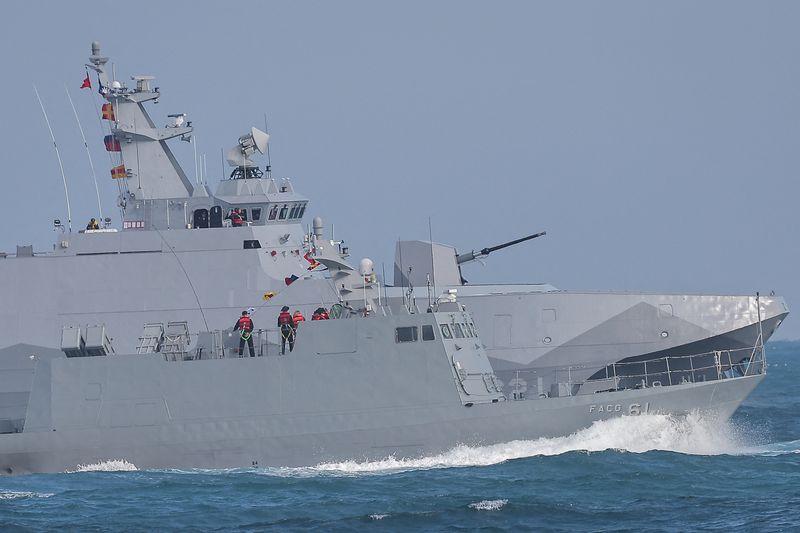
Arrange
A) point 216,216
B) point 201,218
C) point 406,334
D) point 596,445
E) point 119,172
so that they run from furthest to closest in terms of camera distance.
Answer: point 119,172
point 201,218
point 216,216
point 596,445
point 406,334

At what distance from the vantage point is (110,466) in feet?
70.5

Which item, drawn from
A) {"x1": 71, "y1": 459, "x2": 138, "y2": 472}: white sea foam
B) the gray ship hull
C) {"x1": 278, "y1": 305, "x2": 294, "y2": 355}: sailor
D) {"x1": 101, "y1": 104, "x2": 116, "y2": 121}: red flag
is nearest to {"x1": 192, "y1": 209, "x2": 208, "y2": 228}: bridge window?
{"x1": 101, "y1": 104, "x2": 116, "y2": 121}: red flag

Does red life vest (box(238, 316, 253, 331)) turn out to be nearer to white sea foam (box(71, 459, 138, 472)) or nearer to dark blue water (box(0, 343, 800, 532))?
dark blue water (box(0, 343, 800, 532))

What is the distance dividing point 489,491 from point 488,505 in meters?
1.03

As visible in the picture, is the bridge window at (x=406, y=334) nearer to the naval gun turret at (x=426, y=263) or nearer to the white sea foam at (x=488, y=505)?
the white sea foam at (x=488, y=505)

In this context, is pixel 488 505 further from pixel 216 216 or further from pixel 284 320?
pixel 216 216

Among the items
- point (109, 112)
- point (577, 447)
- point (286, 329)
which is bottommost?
point (577, 447)

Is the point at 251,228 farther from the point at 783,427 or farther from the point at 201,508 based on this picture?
the point at 783,427

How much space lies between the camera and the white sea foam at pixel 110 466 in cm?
2147

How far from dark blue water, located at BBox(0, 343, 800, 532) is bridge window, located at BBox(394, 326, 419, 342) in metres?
1.95

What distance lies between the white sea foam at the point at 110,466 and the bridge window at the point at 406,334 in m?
4.86

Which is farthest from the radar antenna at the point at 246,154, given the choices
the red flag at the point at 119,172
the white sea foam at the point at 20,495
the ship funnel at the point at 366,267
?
the white sea foam at the point at 20,495

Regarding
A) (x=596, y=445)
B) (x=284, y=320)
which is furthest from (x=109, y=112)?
(x=596, y=445)

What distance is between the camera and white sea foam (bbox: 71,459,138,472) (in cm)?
2147
